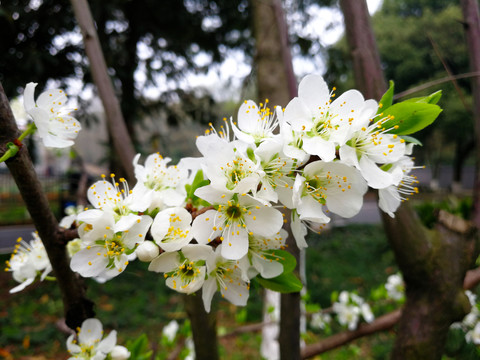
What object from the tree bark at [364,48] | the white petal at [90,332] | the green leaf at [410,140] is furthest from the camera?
the tree bark at [364,48]

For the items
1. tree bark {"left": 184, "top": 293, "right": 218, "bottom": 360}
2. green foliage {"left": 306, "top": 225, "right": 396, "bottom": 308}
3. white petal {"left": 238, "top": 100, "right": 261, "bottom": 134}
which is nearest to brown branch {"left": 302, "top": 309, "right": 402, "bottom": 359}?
tree bark {"left": 184, "top": 293, "right": 218, "bottom": 360}

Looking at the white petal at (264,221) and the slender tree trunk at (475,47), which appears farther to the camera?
the slender tree trunk at (475,47)

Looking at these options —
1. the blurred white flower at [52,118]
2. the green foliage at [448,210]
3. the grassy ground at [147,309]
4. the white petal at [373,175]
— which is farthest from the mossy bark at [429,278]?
the grassy ground at [147,309]

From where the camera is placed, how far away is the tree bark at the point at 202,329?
1084mm

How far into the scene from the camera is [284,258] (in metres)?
0.75

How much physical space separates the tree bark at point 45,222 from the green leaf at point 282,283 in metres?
0.44

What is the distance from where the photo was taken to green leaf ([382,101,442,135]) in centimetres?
70

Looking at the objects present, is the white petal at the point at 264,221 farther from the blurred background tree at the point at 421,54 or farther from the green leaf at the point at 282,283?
the blurred background tree at the point at 421,54

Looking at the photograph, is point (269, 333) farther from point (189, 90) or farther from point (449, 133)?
point (449, 133)

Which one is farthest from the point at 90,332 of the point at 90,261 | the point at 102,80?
the point at 102,80

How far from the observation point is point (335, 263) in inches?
275

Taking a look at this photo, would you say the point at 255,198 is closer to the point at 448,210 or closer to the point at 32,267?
the point at 32,267

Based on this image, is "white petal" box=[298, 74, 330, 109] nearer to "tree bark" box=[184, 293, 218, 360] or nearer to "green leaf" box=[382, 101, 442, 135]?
"green leaf" box=[382, 101, 442, 135]

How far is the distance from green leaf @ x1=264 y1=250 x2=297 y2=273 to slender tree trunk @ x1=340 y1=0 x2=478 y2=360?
0.61 metres
